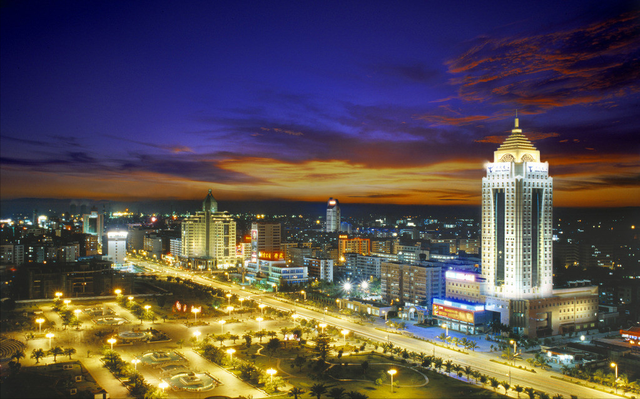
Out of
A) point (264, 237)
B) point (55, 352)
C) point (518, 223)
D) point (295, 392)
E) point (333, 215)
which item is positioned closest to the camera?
point (295, 392)

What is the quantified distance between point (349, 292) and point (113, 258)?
1787 cm

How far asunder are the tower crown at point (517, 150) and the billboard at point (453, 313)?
20.5 feet

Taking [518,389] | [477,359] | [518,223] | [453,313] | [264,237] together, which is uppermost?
[518,223]

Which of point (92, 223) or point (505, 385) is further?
point (92, 223)

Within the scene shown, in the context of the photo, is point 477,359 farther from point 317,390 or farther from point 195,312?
point 195,312

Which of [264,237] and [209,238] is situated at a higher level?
[264,237]

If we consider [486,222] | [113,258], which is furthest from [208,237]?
[486,222]

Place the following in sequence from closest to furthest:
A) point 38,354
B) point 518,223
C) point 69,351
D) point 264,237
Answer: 1. point 38,354
2. point 69,351
3. point 518,223
4. point 264,237

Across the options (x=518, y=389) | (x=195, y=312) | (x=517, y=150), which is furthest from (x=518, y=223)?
(x=195, y=312)

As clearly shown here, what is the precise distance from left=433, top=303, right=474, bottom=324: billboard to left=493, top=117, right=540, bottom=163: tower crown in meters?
6.25

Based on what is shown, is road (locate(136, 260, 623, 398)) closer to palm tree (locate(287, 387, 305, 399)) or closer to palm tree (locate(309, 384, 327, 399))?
palm tree (locate(309, 384, 327, 399))

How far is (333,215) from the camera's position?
6681cm

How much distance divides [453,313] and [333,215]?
46579 mm

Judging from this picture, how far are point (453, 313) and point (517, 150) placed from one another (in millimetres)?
6814
